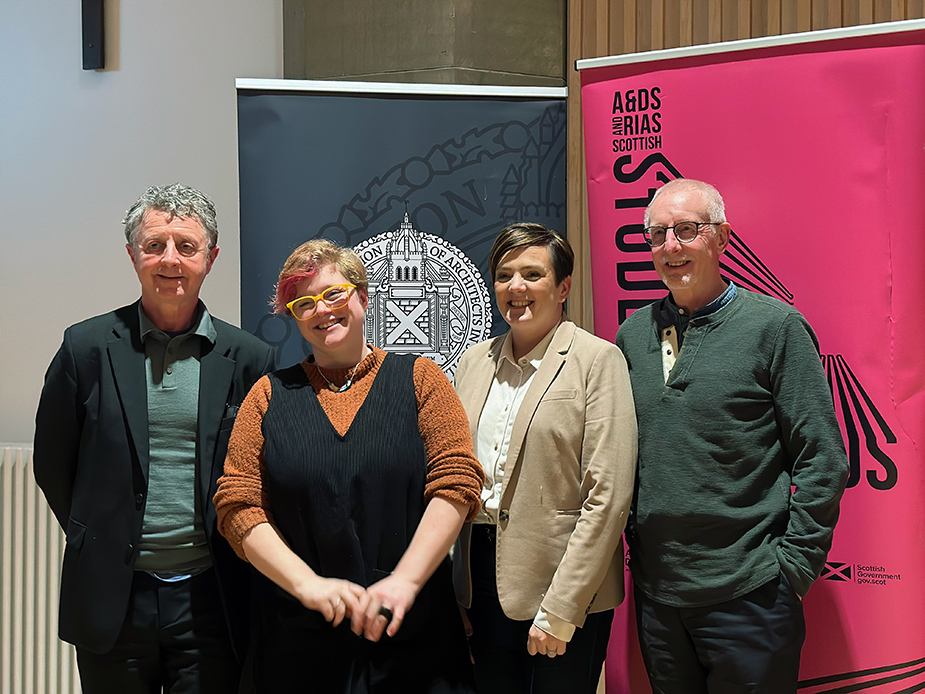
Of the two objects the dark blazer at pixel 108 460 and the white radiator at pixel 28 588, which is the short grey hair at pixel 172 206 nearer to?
the dark blazer at pixel 108 460

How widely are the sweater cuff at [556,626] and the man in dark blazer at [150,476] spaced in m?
0.66

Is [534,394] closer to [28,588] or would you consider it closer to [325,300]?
[325,300]

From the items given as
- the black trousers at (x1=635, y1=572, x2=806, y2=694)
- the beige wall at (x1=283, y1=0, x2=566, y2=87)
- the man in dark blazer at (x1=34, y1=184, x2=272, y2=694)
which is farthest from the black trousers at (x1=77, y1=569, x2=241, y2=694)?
the beige wall at (x1=283, y1=0, x2=566, y2=87)

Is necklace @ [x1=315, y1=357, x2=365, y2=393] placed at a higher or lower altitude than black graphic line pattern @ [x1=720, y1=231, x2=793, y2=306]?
lower

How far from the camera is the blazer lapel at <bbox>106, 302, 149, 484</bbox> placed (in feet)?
5.74

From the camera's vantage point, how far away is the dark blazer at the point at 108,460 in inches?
68.0

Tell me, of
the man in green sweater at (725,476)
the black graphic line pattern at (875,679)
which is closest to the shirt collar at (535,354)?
the man in green sweater at (725,476)

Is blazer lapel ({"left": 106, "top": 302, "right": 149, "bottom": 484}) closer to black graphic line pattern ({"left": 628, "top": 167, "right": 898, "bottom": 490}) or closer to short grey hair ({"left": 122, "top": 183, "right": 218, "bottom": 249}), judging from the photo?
short grey hair ({"left": 122, "top": 183, "right": 218, "bottom": 249})

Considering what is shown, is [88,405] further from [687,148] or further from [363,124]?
[687,148]

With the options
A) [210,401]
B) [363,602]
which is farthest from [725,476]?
[210,401]

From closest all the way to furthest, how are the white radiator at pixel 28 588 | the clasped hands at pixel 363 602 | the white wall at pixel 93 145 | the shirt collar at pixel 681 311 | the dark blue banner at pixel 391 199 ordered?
the clasped hands at pixel 363 602 → the shirt collar at pixel 681 311 → the dark blue banner at pixel 391 199 → the white radiator at pixel 28 588 → the white wall at pixel 93 145

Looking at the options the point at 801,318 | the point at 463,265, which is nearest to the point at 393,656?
the point at 801,318

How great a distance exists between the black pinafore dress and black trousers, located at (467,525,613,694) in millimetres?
211

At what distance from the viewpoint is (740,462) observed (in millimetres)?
1758
